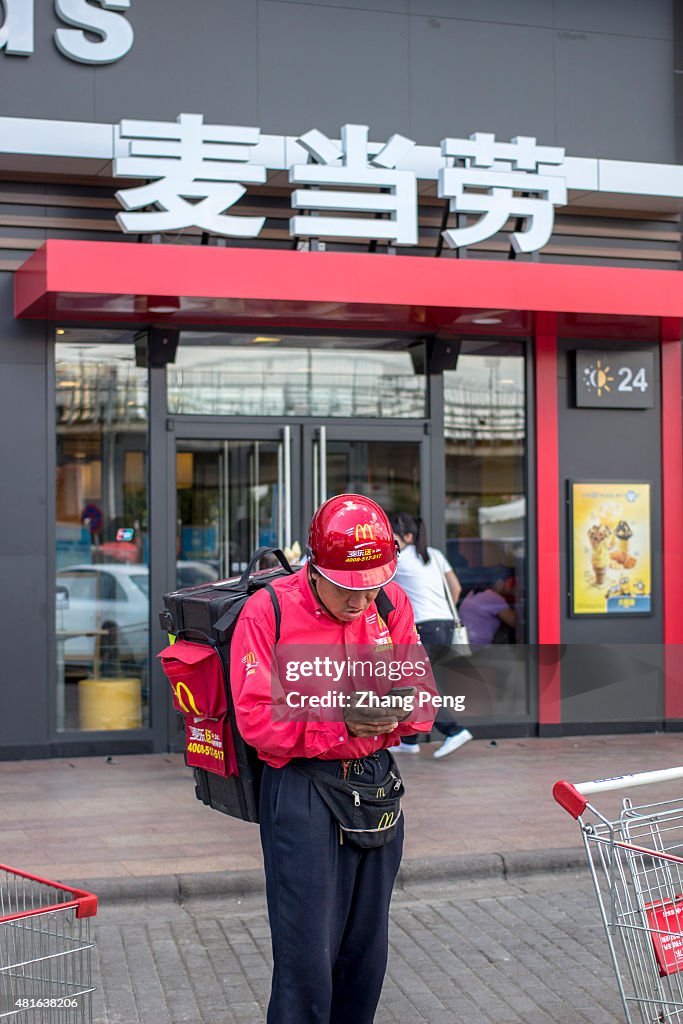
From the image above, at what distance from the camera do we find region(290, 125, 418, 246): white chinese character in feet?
31.4

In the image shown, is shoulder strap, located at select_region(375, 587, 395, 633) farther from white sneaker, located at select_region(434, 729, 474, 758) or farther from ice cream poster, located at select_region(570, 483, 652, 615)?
ice cream poster, located at select_region(570, 483, 652, 615)

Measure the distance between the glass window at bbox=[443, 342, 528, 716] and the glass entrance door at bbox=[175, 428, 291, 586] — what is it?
1.51m

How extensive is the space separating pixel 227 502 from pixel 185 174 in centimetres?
270

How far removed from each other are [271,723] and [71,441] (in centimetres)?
717

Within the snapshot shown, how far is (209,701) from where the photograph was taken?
390 centimetres

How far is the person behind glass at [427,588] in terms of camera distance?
9.96 meters

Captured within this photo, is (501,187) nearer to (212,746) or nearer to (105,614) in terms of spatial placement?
(105,614)

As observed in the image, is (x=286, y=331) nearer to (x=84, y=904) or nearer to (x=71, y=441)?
(x=71, y=441)

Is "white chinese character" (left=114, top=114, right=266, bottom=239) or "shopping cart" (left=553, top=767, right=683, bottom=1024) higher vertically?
"white chinese character" (left=114, top=114, right=266, bottom=239)

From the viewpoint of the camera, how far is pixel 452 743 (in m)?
10.1

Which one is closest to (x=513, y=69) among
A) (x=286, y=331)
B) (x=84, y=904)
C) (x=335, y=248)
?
(x=335, y=248)

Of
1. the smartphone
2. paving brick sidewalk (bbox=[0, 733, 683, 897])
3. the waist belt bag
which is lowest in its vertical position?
paving brick sidewalk (bbox=[0, 733, 683, 897])

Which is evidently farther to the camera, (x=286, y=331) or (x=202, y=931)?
(x=286, y=331)

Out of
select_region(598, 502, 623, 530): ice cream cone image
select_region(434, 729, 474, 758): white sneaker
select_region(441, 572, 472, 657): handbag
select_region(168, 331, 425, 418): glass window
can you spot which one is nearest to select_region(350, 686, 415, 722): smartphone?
select_region(441, 572, 472, 657): handbag
